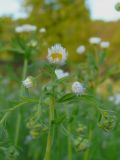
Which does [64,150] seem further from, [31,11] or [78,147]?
[31,11]

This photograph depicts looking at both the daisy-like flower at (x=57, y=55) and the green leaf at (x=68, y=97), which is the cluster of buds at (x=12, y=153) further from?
the daisy-like flower at (x=57, y=55)

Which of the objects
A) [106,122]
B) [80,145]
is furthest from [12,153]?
[106,122]

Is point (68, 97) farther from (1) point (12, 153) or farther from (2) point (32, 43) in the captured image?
(2) point (32, 43)

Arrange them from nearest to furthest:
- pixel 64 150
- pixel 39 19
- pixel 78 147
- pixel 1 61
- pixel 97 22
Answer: pixel 78 147
pixel 64 150
pixel 39 19
pixel 1 61
pixel 97 22

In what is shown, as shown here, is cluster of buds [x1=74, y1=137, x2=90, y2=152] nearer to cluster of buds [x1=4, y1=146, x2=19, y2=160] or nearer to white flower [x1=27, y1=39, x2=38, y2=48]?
cluster of buds [x1=4, y1=146, x2=19, y2=160]

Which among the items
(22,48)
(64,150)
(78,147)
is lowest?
(78,147)

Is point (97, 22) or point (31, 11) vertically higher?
point (97, 22)

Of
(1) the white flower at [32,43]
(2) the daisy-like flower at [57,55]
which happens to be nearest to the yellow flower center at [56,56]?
(2) the daisy-like flower at [57,55]

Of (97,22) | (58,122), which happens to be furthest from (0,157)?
(97,22)

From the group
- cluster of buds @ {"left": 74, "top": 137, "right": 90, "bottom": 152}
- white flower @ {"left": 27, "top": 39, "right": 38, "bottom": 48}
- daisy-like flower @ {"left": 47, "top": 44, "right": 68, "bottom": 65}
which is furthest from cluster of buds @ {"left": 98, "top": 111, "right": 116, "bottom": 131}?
white flower @ {"left": 27, "top": 39, "right": 38, "bottom": 48}
